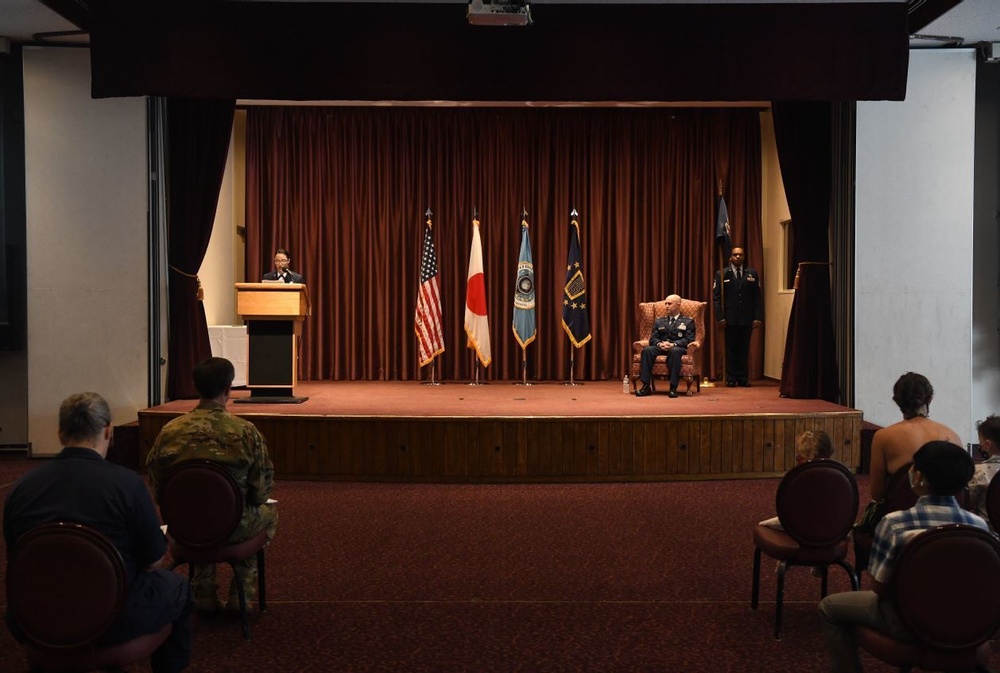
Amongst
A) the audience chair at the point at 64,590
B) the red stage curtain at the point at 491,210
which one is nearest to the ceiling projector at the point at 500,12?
the audience chair at the point at 64,590

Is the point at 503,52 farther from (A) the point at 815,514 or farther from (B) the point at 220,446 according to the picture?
(A) the point at 815,514

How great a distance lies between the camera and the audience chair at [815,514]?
342 cm

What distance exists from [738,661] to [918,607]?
1.00m

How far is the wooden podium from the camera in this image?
740 centimetres

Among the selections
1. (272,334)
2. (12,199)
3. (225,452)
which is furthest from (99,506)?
(12,199)

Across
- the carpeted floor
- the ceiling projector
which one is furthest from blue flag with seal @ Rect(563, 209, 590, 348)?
the ceiling projector

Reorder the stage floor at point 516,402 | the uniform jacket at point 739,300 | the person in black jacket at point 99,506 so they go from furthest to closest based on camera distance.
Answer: the uniform jacket at point 739,300
the stage floor at point 516,402
the person in black jacket at point 99,506

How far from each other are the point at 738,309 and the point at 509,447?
361 cm

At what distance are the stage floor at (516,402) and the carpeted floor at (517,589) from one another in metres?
0.81

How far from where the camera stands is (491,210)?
10305 millimetres

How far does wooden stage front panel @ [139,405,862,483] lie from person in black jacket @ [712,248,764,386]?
8.36 feet

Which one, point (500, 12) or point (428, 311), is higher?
point (500, 12)

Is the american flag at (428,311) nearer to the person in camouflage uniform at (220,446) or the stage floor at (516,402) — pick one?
the stage floor at (516,402)

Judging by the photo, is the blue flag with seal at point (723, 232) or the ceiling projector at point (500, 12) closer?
the ceiling projector at point (500, 12)
